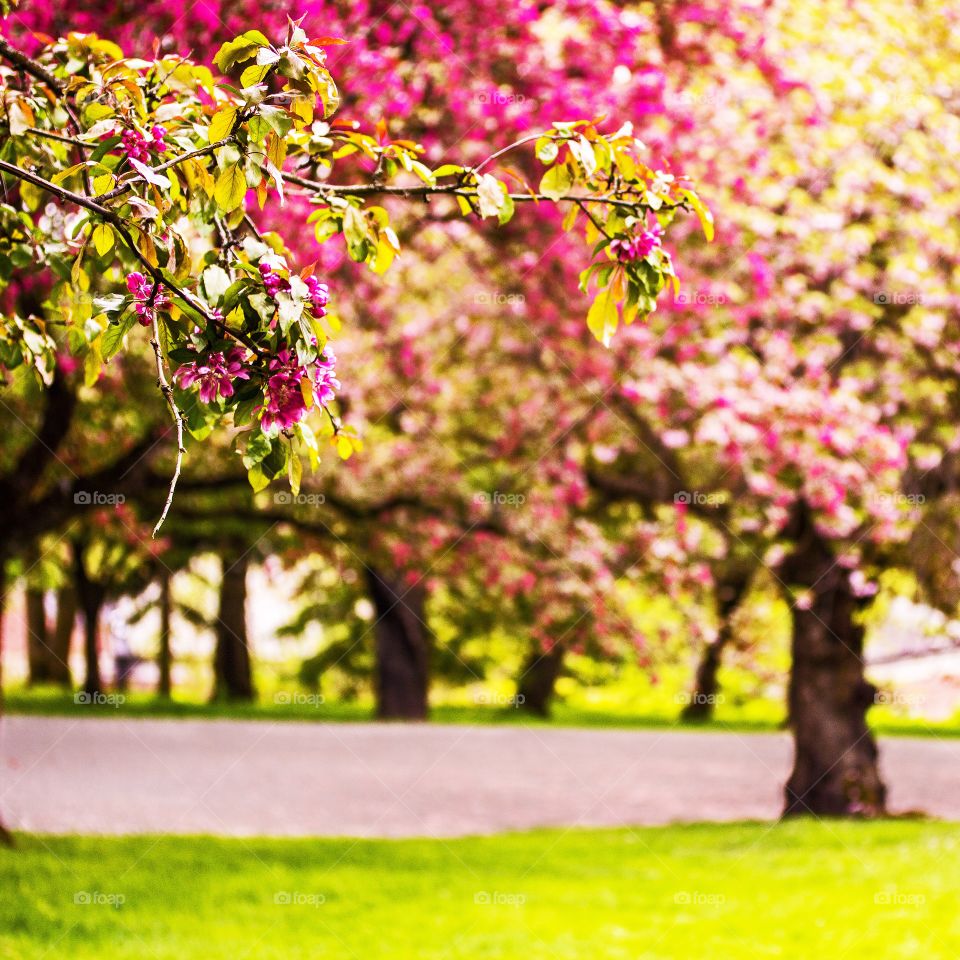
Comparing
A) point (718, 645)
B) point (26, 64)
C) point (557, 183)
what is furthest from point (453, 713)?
point (557, 183)

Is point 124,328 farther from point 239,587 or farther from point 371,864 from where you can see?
point 239,587

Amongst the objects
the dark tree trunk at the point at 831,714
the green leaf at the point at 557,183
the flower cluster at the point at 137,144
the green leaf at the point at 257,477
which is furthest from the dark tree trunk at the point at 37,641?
the green leaf at the point at 257,477

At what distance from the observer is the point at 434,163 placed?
29.0 ft

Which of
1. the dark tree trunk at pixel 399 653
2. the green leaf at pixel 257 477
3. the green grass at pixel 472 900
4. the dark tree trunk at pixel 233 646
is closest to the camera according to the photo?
the green leaf at pixel 257 477

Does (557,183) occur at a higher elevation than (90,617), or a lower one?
higher

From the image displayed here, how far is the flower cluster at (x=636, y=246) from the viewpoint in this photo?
317 cm

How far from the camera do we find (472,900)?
722 cm

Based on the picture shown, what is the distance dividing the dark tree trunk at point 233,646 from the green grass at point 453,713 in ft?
2.24

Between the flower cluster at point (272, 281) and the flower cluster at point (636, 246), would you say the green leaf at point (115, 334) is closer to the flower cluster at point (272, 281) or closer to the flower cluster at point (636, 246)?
the flower cluster at point (272, 281)

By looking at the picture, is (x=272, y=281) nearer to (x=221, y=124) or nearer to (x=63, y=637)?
(x=221, y=124)

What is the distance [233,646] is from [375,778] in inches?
507

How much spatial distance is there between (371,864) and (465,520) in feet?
12.6

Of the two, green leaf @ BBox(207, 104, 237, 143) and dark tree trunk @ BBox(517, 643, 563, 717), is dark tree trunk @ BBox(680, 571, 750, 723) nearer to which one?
dark tree trunk @ BBox(517, 643, 563, 717)

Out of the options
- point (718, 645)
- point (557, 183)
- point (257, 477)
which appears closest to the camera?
point (257, 477)
